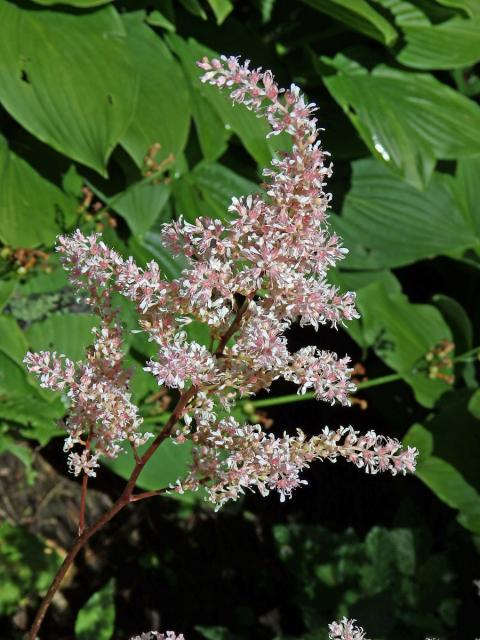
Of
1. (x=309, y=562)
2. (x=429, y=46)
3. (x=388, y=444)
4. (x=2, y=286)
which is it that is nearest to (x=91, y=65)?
(x=2, y=286)

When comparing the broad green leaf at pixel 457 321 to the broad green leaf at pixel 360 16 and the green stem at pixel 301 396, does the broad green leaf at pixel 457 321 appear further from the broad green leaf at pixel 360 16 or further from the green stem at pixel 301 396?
the broad green leaf at pixel 360 16

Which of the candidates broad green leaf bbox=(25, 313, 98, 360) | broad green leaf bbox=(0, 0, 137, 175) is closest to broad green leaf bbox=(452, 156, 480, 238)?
broad green leaf bbox=(0, 0, 137, 175)

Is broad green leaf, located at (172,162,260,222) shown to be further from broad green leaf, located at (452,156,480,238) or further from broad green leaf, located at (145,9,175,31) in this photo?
broad green leaf, located at (452,156,480,238)

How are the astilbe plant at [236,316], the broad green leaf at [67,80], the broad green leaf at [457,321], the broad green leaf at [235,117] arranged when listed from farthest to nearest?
1. the broad green leaf at [457,321]
2. the broad green leaf at [235,117]
3. the broad green leaf at [67,80]
4. the astilbe plant at [236,316]

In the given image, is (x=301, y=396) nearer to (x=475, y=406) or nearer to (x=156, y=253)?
(x=475, y=406)

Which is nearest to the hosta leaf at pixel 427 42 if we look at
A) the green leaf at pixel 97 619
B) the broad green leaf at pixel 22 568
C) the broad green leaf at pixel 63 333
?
the broad green leaf at pixel 63 333

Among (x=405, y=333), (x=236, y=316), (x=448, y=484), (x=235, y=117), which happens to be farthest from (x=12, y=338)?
(x=236, y=316)

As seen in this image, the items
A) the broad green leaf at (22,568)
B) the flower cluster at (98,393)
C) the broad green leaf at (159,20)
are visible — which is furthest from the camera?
the broad green leaf at (159,20)
